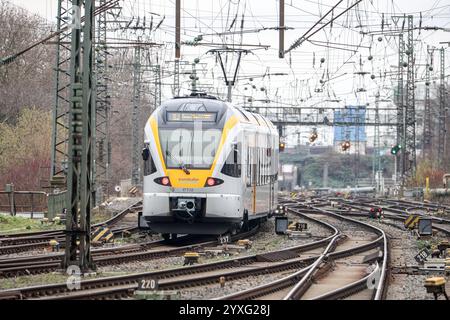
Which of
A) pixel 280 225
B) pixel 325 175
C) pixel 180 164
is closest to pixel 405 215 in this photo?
pixel 280 225

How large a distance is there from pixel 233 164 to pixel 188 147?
1.20 metres

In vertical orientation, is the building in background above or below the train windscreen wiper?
above

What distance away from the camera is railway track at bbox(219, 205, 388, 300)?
14.2 m

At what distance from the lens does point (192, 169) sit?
23188 millimetres

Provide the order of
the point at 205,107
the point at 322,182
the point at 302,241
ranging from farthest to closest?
1. the point at 322,182
2. the point at 302,241
3. the point at 205,107

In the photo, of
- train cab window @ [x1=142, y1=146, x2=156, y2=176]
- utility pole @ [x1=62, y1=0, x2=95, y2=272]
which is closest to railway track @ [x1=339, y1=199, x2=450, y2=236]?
train cab window @ [x1=142, y1=146, x2=156, y2=176]

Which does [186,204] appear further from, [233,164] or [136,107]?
[136,107]

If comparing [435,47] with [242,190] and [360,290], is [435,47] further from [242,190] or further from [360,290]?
[360,290]

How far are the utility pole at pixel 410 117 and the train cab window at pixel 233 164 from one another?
3353 centimetres

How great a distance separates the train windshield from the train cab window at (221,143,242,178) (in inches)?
15.8

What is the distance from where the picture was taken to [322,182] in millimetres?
118938

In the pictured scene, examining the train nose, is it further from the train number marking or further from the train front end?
the train number marking
